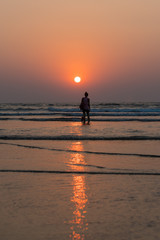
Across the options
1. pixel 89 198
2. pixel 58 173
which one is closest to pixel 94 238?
pixel 89 198

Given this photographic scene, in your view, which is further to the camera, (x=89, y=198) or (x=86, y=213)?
(x=89, y=198)

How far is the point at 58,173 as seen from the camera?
6027 mm

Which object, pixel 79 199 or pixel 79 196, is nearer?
pixel 79 199

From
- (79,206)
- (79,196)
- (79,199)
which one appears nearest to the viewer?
(79,206)

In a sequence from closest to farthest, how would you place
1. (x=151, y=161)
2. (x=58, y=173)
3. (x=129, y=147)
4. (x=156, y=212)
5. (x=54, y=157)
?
1. (x=156, y=212)
2. (x=58, y=173)
3. (x=151, y=161)
4. (x=54, y=157)
5. (x=129, y=147)

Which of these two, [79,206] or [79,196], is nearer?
[79,206]

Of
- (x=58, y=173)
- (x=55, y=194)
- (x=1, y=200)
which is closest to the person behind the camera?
(x=1, y=200)

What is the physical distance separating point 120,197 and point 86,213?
745 millimetres

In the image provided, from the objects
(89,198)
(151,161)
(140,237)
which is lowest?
(140,237)

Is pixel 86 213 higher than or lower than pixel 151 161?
lower

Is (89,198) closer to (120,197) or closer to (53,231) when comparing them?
(120,197)

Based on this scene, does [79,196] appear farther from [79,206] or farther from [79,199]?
[79,206]

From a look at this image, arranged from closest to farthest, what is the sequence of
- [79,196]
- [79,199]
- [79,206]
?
[79,206] < [79,199] < [79,196]

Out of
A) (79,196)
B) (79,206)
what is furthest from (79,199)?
(79,206)
